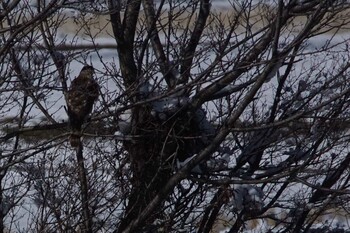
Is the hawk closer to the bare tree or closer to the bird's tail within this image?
the bird's tail

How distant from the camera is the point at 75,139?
6828mm

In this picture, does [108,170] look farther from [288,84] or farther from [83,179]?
[288,84]

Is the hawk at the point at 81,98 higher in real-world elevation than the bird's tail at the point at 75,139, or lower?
higher

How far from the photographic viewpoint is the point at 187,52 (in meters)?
7.18

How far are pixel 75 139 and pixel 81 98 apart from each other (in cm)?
34

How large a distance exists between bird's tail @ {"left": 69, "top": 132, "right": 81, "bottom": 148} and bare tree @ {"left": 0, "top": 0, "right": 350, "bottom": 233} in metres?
0.05

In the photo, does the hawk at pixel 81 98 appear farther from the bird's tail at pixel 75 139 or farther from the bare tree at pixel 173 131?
the bare tree at pixel 173 131

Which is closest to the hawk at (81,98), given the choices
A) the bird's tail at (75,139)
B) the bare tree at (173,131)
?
the bird's tail at (75,139)

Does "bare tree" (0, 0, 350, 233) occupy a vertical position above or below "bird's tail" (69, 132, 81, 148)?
above

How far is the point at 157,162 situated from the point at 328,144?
1513mm

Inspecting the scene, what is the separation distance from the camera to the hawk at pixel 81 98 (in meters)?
6.66

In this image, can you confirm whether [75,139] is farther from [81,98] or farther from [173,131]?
[173,131]

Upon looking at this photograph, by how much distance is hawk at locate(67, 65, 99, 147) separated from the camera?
666cm

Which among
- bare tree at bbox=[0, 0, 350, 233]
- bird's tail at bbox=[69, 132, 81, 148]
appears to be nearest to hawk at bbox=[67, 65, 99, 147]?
bird's tail at bbox=[69, 132, 81, 148]
